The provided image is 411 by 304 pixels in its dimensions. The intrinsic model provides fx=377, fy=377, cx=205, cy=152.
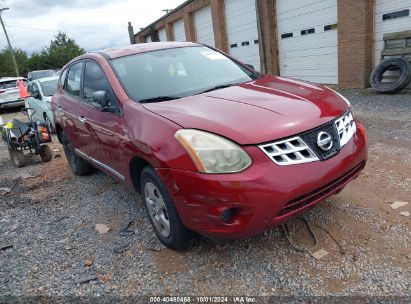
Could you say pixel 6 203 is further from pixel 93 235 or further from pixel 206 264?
pixel 206 264

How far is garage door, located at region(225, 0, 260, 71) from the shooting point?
14992 mm

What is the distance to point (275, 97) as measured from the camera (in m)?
3.11

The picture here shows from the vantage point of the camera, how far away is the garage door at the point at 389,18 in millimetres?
9148

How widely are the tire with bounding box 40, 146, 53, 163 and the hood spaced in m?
4.48

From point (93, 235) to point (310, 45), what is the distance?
10.6 meters

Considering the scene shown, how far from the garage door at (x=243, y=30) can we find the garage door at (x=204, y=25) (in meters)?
1.66

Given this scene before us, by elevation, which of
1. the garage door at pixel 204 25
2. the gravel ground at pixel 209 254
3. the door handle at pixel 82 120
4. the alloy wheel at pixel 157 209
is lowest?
the gravel ground at pixel 209 254

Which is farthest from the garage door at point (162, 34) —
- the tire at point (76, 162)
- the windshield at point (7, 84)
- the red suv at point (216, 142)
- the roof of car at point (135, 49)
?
the red suv at point (216, 142)

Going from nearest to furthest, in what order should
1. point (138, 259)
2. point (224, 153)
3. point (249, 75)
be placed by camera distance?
point (224, 153) → point (138, 259) → point (249, 75)

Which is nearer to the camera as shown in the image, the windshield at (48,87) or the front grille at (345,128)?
the front grille at (345,128)

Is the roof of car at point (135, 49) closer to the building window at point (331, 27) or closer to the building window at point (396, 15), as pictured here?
the building window at point (396, 15)

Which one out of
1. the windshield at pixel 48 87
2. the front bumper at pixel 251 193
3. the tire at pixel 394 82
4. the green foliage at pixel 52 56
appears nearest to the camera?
the front bumper at pixel 251 193

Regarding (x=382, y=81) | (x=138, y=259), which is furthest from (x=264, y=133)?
(x=382, y=81)

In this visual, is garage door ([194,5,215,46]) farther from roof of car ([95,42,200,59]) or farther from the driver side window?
the driver side window
